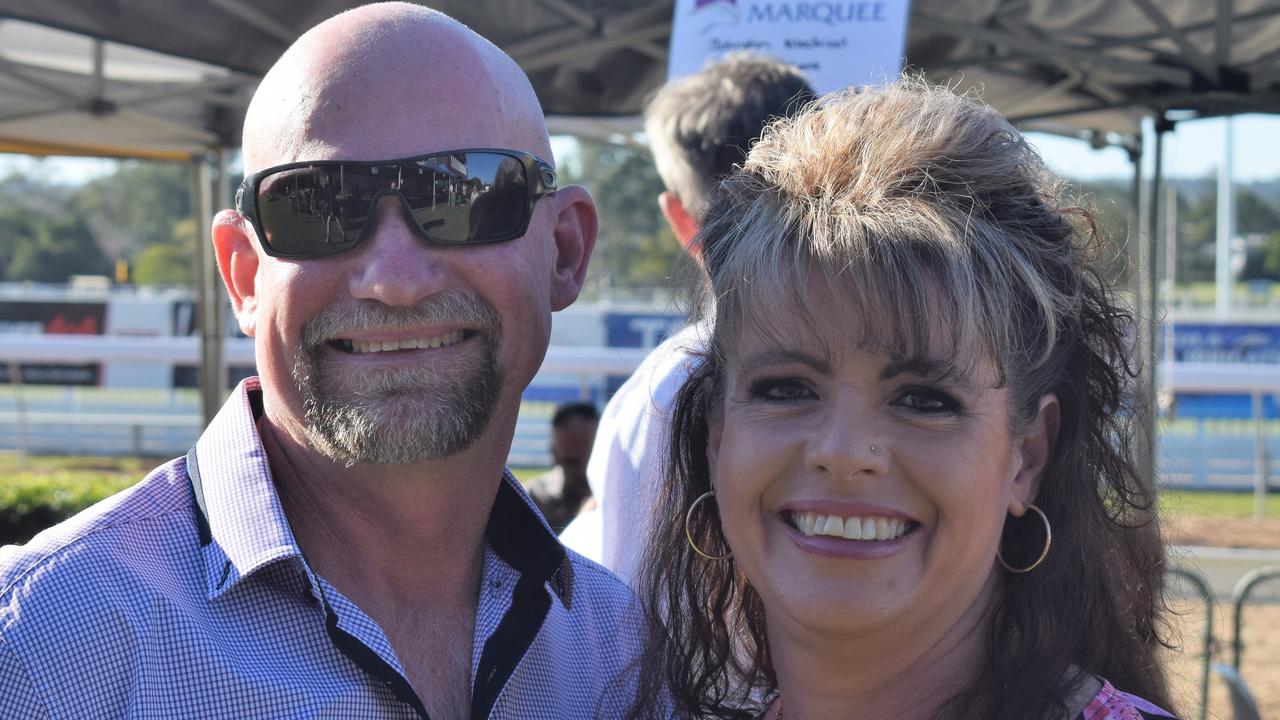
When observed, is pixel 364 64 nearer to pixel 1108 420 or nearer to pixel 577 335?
pixel 1108 420

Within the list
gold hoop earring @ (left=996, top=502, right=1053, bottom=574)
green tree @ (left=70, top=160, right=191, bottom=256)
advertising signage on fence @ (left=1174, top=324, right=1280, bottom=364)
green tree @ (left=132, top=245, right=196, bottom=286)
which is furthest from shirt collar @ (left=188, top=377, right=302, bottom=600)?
green tree @ (left=70, top=160, right=191, bottom=256)

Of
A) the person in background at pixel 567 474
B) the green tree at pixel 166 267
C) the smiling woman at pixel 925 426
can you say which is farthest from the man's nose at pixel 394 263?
the green tree at pixel 166 267

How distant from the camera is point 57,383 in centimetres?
1633

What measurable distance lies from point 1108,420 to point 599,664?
0.91m

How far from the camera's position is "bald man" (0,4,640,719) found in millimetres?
1604

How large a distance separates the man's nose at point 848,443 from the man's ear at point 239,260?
0.88 m

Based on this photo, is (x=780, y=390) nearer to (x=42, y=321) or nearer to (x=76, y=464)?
(x=76, y=464)

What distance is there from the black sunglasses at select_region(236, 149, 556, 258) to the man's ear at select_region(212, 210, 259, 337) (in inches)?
2.1

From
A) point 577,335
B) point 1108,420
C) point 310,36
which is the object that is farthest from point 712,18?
point 577,335

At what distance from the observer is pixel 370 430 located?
1775 millimetres

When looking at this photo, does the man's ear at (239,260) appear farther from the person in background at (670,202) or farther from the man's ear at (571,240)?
the person in background at (670,202)

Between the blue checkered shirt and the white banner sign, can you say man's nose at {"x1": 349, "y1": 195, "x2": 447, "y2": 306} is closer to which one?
the blue checkered shirt

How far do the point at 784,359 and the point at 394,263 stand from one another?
Result: 580mm

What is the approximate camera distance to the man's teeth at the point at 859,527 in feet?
5.21
